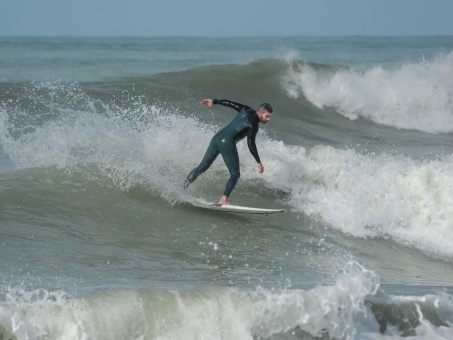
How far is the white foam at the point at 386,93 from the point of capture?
23.4m

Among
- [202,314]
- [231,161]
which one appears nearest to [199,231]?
[231,161]

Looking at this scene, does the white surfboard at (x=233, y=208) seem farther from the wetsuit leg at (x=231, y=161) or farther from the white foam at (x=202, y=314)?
the white foam at (x=202, y=314)

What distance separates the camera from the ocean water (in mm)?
6863

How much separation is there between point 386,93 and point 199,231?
16.5 m

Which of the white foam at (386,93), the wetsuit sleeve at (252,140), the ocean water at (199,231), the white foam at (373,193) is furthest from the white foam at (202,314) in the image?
the white foam at (386,93)

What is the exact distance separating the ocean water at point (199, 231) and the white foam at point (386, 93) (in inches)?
113

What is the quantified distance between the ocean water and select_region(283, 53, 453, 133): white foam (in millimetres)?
2881

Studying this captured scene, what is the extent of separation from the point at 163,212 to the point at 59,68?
1978cm

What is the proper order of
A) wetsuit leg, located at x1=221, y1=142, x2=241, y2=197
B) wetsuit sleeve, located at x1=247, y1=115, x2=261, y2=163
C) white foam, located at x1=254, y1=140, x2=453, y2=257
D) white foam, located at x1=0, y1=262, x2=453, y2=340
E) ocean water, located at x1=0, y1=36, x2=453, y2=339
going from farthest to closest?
white foam, located at x1=254, y1=140, x2=453, y2=257 < wetsuit leg, located at x1=221, y1=142, x2=241, y2=197 < wetsuit sleeve, located at x1=247, y1=115, x2=261, y2=163 < ocean water, located at x1=0, y1=36, x2=453, y2=339 < white foam, located at x1=0, y1=262, x2=453, y2=340

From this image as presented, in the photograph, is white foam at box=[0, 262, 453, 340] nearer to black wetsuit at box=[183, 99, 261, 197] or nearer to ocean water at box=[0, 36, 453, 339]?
ocean water at box=[0, 36, 453, 339]

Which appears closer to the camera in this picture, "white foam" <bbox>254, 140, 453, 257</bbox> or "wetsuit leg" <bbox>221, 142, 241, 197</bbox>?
"wetsuit leg" <bbox>221, 142, 241, 197</bbox>

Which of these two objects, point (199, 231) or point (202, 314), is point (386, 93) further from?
point (202, 314)

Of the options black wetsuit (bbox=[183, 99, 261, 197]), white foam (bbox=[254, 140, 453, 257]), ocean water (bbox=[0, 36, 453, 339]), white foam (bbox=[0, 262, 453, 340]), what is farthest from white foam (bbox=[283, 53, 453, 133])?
white foam (bbox=[0, 262, 453, 340])

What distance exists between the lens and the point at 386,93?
1002 inches
